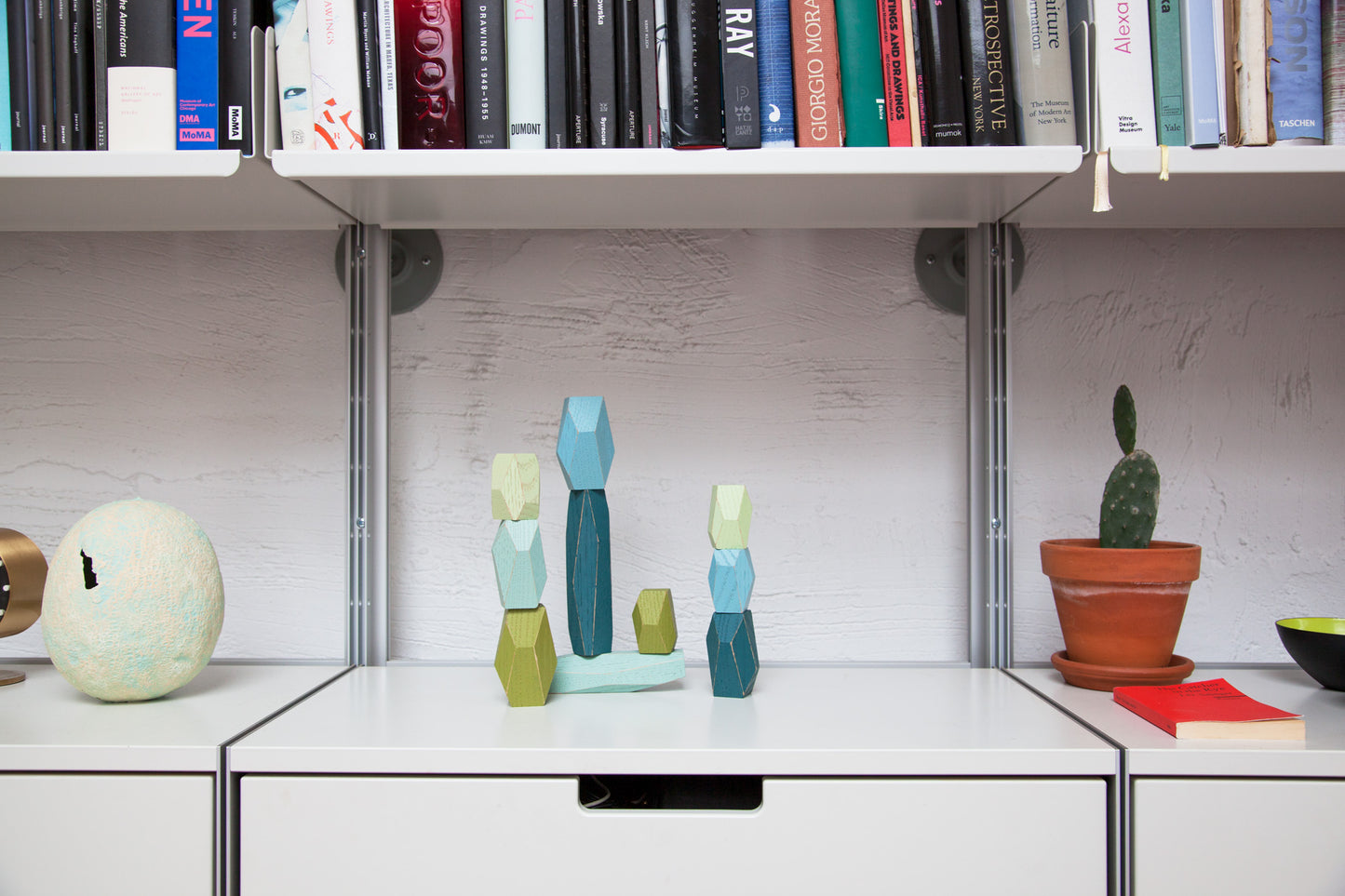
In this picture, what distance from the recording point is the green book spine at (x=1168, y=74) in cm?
84

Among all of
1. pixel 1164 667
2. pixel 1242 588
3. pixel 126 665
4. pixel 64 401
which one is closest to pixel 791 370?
pixel 1164 667

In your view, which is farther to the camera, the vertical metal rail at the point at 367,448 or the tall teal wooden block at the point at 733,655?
the vertical metal rail at the point at 367,448

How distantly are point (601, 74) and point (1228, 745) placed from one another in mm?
812

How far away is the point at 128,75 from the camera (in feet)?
2.75

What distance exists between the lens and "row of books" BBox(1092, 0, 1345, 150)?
2.71ft

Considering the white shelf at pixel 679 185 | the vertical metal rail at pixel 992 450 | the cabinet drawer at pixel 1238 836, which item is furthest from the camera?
the vertical metal rail at pixel 992 450

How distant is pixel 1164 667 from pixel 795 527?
1.39ft

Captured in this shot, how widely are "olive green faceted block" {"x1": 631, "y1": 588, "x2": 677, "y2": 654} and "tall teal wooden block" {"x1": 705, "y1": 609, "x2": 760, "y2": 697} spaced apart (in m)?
0.05

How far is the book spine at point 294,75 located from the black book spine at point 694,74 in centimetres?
34

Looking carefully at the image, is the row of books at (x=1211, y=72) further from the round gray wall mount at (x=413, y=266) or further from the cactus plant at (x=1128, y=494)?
the round gray wall mount at (x=413, y=266)

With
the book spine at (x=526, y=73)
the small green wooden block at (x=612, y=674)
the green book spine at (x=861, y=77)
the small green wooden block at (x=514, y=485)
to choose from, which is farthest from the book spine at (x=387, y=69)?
the small green wooden block at (x=612, y=674)

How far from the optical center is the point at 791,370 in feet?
3.69

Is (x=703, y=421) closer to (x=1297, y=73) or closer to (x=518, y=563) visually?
(x=518, y=563)

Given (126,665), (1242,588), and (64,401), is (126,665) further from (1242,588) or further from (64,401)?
(1242,588)
